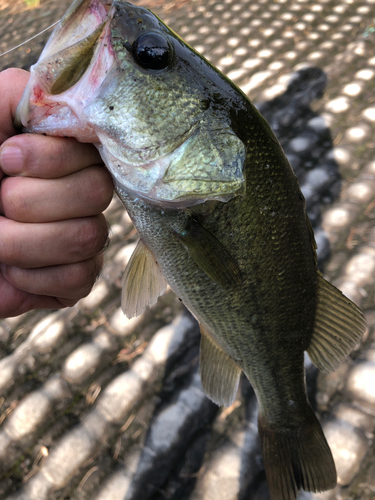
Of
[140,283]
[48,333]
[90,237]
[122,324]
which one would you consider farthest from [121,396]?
[90,237]

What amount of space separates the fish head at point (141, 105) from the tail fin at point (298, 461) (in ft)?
2.95

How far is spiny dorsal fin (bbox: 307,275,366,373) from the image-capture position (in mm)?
1160

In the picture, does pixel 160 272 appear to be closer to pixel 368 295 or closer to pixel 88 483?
pixel 88 483

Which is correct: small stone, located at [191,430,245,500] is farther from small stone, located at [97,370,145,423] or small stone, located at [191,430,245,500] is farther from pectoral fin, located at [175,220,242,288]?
pectoral fin, located at [175,220,242,288]

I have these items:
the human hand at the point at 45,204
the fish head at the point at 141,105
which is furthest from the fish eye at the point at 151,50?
the human hand at the point at 45,204

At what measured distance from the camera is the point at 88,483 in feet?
4.63

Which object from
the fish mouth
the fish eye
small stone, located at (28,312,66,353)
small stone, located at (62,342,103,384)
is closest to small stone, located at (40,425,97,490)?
small stone, located at (62,342,103,384)

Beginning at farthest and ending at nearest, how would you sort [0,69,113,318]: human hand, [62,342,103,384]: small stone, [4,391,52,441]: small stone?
[62,342,103,384]: small stone → [4,391,52,441]: small stone → [0,69,113,318]: human hand

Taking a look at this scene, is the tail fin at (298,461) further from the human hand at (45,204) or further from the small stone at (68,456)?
the human hand at (45,204)

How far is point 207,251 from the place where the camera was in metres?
0.97

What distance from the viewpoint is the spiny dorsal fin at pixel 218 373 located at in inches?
50.2

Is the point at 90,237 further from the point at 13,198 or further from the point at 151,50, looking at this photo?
the point at 151,50

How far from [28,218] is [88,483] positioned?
1.09 m

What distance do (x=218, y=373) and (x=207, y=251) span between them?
1.78 feet
